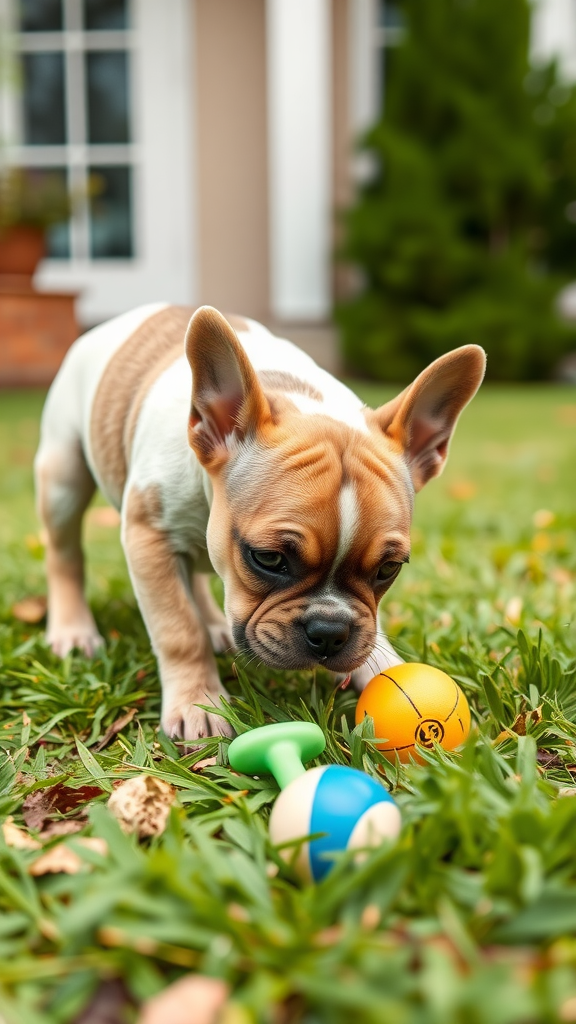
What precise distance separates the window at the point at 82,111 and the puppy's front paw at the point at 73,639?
8.97 meters

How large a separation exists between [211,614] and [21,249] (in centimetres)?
737

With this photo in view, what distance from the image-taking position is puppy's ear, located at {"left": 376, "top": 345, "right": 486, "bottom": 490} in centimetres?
254

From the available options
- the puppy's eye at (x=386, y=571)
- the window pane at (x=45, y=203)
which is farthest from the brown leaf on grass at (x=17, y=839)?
the window pane at (x=45, y=203)

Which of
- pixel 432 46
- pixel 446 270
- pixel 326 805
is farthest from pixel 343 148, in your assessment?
pixel 326 805

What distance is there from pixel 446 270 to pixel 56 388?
24.2 feet

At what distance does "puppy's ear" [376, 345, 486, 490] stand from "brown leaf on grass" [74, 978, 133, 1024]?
1536mm

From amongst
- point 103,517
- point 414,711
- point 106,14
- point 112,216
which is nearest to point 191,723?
point 414,711

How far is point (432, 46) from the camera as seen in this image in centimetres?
1002

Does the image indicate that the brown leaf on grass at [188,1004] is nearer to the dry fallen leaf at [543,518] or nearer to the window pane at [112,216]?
the dry fallen leaf at [543,518]

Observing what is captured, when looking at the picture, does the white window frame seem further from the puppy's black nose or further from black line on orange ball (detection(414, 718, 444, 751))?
black line on orange ball (detection(414, 718, 444, 751))

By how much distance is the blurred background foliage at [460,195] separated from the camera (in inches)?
391

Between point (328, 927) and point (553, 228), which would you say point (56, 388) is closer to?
point (328, 927)

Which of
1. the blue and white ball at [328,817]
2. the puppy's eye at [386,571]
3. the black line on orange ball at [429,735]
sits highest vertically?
the puppy's eye at [386,571]

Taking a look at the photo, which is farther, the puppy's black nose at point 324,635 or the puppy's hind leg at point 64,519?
the puppy's hind leg at point 64,519
